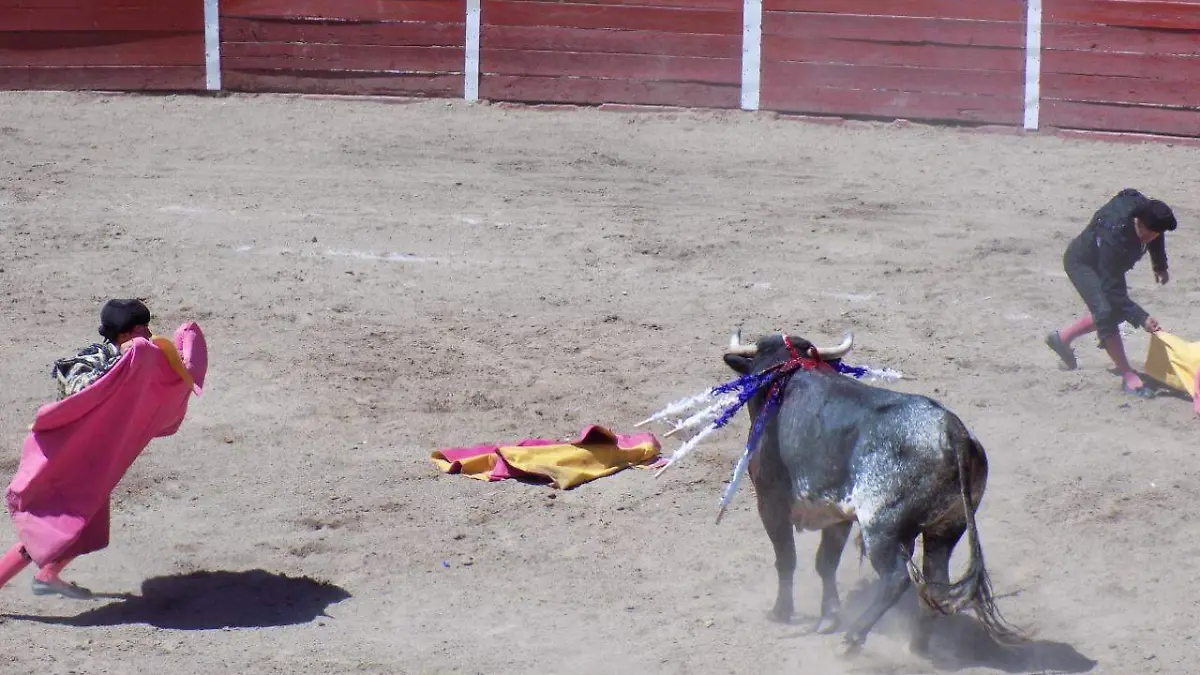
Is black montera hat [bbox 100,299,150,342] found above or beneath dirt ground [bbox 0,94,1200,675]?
above

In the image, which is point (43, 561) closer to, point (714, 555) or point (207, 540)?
point (207, 540)

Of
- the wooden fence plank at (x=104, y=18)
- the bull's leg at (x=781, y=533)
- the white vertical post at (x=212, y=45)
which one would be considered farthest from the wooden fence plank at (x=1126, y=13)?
the bull's leg at (x=781, y=533)

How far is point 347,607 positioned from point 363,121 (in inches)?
298

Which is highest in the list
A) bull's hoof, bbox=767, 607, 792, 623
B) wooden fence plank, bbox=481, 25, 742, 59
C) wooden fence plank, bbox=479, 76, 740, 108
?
wooden fence plank, bbox=481, 25, 742, 59

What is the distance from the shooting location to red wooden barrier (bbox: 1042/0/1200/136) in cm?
1345

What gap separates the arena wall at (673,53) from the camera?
44.5 ft

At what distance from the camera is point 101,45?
1413cm

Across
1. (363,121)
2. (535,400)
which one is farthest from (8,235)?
(535,400)

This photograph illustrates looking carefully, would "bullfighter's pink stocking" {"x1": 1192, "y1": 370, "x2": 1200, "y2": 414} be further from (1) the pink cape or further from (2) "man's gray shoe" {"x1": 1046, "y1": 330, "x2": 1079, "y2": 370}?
(1) the pink cape

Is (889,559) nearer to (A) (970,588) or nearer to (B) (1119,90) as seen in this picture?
(A) (970,588)

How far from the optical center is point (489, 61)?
46.5 ft

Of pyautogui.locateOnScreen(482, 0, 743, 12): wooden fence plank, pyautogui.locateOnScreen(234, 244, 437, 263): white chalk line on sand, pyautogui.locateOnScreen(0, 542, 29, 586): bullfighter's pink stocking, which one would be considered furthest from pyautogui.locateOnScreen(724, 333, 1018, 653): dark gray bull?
pyautogui.locateOnScreen(482, 0, 743, 12): wooden fence plank

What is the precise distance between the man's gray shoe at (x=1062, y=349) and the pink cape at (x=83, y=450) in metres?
4.90

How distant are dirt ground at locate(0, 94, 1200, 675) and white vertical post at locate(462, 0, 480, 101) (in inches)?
7.4
